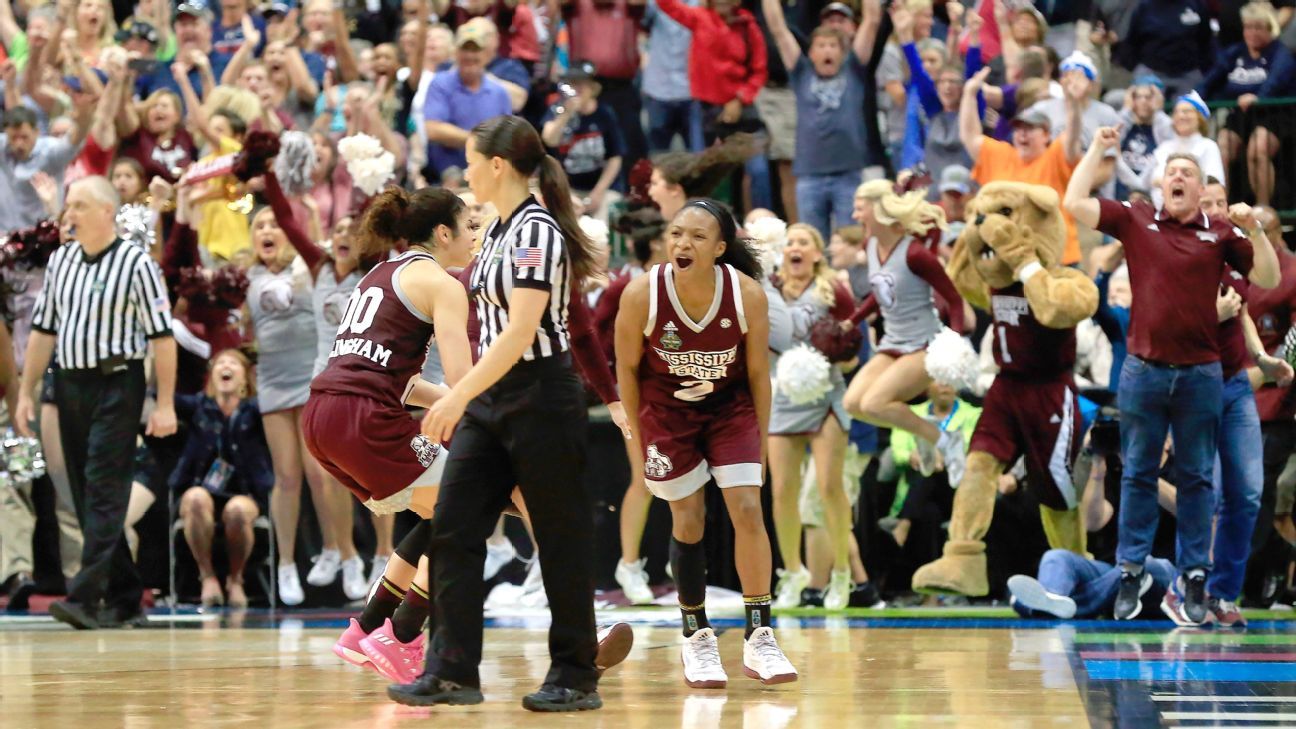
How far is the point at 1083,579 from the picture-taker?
31.7 feet

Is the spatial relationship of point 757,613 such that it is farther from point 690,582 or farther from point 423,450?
point 423,450

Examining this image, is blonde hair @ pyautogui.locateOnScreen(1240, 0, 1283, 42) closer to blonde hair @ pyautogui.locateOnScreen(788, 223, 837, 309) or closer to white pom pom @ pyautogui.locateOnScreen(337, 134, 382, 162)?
blonde hair @ pyautogui.locateOnScreen(788, 223, 837, 309)

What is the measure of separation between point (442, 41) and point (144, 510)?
16.0 ft

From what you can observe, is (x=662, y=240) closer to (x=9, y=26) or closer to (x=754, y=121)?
(x=754, y=121)

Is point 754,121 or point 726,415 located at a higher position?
point 754,121

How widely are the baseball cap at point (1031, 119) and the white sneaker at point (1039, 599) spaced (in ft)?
14.0

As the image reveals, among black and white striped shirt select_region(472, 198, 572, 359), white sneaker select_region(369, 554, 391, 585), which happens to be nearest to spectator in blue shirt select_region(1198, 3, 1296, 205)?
white sneaker select_region(369, 554, 391, 585)

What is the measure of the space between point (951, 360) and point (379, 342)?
417 centimetres

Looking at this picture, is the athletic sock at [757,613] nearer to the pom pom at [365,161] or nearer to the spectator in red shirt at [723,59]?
the pom pom at [365,161]

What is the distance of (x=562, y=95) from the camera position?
45.6 ft

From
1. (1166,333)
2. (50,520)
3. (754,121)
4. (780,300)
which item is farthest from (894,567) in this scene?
(50,520)

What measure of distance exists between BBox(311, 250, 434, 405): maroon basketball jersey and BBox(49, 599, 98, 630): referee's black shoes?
3.70 metres

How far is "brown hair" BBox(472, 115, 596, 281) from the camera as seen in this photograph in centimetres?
606

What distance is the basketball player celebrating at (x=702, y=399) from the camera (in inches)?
272
